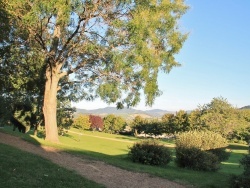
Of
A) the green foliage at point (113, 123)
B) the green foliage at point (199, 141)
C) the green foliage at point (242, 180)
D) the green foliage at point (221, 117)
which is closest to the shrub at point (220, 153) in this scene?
the green foliage at point (199, 141)

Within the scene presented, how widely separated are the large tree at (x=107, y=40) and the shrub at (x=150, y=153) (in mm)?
3004

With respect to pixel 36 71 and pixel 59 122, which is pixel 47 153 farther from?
pixel 59 122

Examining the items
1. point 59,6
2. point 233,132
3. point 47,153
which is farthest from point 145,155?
point 233,132

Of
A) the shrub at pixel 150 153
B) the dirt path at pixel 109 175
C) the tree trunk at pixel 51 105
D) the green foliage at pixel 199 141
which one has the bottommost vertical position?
the dirt path at pixel 109 175

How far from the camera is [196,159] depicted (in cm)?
1566

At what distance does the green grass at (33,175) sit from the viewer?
25.1 feet

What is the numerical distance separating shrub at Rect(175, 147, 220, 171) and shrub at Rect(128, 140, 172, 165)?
822 mm

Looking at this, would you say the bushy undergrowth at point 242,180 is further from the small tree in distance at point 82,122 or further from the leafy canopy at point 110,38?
the small tree in distance at point 82,122

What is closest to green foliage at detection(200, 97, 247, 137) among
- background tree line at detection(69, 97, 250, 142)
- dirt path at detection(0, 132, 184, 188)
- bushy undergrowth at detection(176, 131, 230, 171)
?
background tree line at detection(69, 97, 250, 142)

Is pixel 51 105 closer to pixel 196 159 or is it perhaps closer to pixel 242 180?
pixel 196 159

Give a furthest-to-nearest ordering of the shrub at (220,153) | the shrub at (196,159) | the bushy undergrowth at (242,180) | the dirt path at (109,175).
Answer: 1. the shrub at (220,153)
2. the shrub at (196,159)
3. the dirt path at (109,175)
4. the bushy undergrowth at (242,180)

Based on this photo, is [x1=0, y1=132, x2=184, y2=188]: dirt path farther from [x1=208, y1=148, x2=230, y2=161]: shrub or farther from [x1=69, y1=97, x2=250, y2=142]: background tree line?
[x1=69, y1=97, x2=250, y2=142]: background tree line

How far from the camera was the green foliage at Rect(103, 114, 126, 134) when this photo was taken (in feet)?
253

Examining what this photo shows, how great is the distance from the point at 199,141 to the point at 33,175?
10.3 meters
